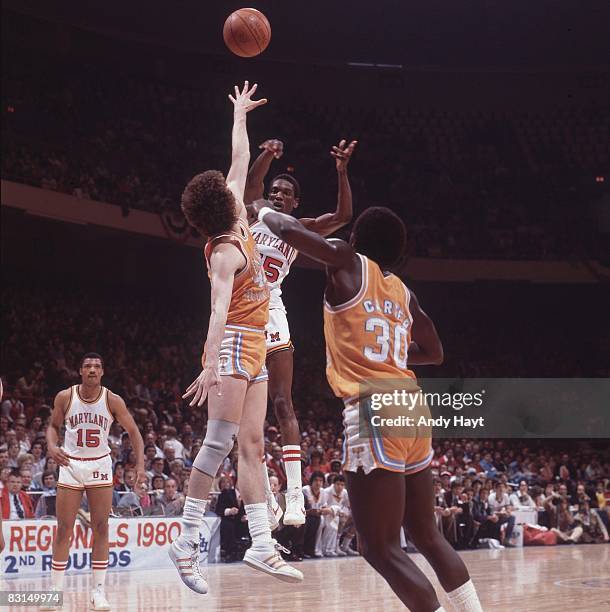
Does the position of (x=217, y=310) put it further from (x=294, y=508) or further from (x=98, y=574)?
(x=98, y=574)

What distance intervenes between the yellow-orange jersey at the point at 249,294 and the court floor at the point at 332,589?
3722 millimetres

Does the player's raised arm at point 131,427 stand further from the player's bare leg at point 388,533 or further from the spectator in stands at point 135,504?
the player's bare leg at point 388,533

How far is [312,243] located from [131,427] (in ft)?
15.3

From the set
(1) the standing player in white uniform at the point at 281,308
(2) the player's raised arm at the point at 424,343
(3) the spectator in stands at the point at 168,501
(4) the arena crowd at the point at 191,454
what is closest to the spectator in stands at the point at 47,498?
(4) the arena crowd at the point at 191,454

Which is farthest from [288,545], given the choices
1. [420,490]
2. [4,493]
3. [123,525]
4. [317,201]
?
[317,201]

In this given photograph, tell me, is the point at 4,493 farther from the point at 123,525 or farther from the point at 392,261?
the point at 392,261

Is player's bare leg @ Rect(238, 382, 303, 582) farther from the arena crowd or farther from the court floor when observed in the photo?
the arena crowd

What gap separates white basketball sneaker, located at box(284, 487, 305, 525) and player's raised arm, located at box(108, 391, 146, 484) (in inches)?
95.5

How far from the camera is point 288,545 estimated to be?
13812mm

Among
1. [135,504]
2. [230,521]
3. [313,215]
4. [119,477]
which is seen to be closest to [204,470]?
[119,477]

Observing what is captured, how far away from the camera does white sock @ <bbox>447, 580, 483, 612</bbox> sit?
Answer: 4523 mm

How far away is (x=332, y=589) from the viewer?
398 inches

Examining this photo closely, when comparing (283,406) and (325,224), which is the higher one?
(325,224)

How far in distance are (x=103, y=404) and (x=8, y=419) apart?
5.23m
